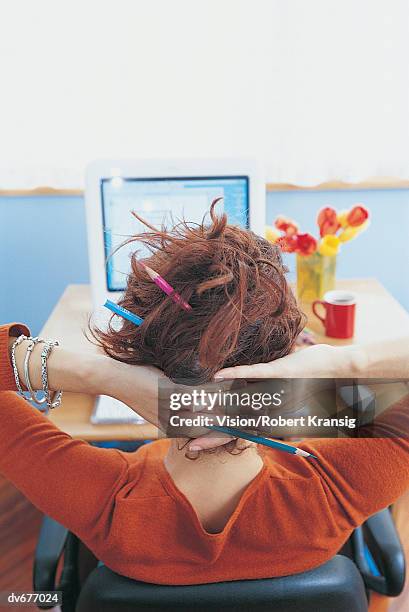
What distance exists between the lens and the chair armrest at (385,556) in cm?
101

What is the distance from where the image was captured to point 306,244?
64.7 inches

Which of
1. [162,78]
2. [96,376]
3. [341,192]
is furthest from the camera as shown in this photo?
[341,192]

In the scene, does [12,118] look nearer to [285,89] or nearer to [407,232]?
[285,89]

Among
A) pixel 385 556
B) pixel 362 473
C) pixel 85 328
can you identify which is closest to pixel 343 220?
pixel 85 328

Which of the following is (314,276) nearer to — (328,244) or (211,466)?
(328,244)

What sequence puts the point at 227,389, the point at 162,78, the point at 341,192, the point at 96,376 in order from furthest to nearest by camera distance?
the point at 341,192 < the point at 162,78 < the point at 96,376 < the point at 227,389

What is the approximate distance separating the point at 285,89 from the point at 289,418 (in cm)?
164

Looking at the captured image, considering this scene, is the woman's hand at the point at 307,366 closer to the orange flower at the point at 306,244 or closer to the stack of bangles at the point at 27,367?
the stack of bangles at the point at 27,367

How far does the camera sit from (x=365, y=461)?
0.74 metres

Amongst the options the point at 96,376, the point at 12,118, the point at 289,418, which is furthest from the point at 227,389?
the point at 12,118

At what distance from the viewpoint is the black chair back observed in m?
0.65

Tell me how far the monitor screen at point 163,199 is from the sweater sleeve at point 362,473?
2.58 ft

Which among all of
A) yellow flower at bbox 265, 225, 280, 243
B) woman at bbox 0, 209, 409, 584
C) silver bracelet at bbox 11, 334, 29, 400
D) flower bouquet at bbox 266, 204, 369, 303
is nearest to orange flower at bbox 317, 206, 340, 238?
flower bouquet at bbox 266, 204, 369, 303

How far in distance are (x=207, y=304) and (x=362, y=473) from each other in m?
0.29
